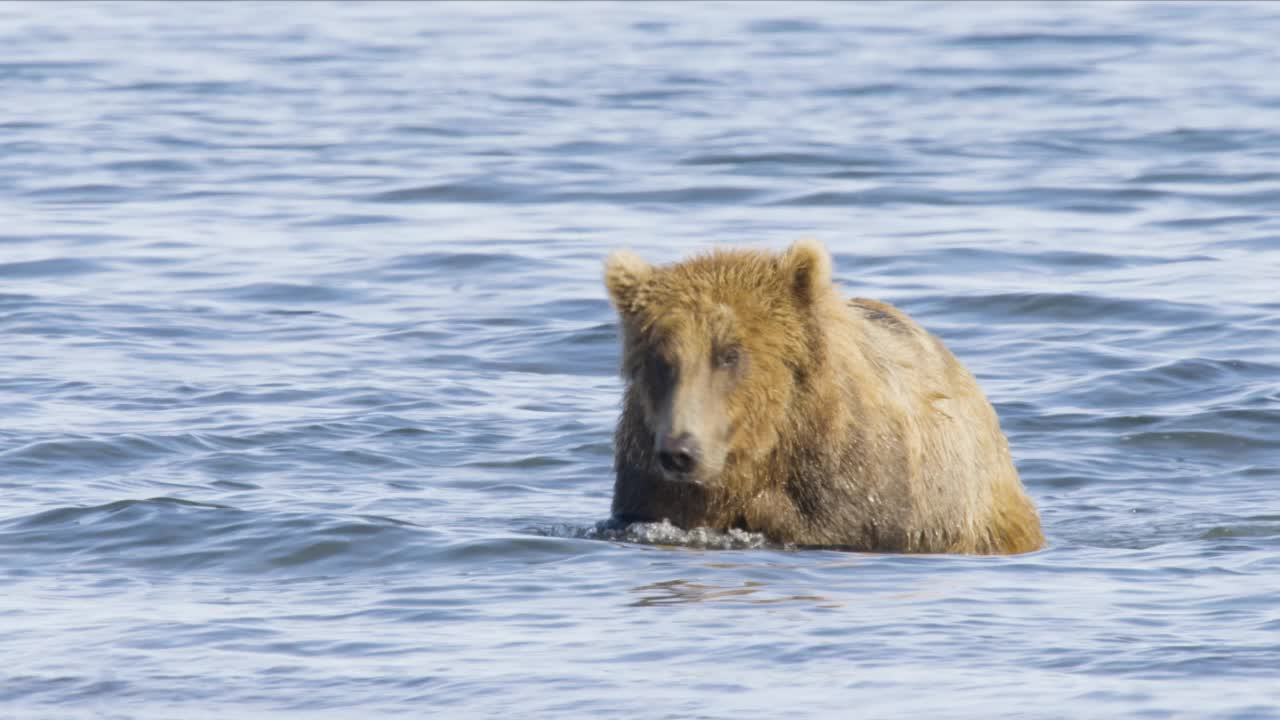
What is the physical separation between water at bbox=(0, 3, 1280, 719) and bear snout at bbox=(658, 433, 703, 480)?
477 mm

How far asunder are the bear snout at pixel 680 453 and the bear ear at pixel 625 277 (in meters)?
0.68

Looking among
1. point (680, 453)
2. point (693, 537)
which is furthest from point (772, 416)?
point (693, 537)

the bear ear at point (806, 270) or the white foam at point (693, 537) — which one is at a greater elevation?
the bear ear at point (806, 270)

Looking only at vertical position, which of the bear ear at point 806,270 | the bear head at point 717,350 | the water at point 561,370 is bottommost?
the water at point 561,370

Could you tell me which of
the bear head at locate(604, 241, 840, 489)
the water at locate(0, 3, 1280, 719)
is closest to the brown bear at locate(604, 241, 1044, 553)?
the bear head at locate(604, 241, 840, 489)

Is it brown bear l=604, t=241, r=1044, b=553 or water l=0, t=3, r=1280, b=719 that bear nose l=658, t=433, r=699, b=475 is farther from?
water l=0, t=3, r=1280, b=719

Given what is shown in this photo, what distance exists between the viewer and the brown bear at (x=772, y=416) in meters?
9.13

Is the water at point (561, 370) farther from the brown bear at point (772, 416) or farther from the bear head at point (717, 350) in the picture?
the bear head at point (717, 350)

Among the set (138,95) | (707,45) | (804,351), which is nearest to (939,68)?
(707,45)

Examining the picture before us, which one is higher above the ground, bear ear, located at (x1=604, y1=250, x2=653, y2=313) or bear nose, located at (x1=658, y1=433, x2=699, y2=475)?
bear ear, located at (x1=604, y1=250, x2=653, y2=313)

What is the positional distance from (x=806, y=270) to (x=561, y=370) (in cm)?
664

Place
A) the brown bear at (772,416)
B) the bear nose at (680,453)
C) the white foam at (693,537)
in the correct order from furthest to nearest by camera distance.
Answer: the white foam at (693,537) < the brown bear at (772,416) < the bear nose at (680,453)

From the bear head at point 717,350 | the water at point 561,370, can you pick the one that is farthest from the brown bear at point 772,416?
the water at point 561,370

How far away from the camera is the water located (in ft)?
26.5
